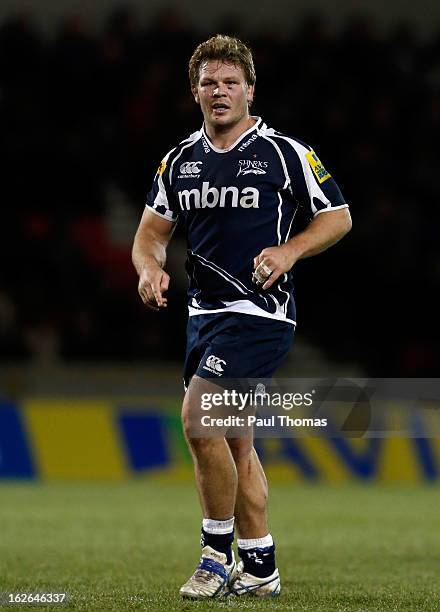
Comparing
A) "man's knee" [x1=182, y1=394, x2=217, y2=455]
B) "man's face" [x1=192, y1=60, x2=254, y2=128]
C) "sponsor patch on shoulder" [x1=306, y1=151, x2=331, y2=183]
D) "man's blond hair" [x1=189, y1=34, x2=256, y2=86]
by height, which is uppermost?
"man's blond hair" [x1=189, y1=34, x2=256, y2=86]

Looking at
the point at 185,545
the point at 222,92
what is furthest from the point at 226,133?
the point at 185,545

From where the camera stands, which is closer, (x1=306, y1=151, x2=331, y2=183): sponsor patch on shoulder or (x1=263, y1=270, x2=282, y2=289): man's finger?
(x1=263, y1=270, x2=282, y2=289): man's finger

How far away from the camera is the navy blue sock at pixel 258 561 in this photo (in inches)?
171

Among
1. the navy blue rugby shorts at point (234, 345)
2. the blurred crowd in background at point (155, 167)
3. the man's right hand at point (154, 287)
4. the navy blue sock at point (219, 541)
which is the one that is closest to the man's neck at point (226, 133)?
the man's right hand at point (154, 287)

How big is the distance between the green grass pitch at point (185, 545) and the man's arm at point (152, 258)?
41.3 inches

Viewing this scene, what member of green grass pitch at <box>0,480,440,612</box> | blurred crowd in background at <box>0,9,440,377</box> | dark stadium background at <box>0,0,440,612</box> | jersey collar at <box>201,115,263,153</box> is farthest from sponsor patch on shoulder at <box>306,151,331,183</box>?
blurred crowd in background at <box>0,9,440,377</box>

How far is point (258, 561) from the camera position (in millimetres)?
4344

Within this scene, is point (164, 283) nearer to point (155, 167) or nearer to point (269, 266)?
point (269, 266)

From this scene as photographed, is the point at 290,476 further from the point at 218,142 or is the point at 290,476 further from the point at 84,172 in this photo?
the point at 218,142

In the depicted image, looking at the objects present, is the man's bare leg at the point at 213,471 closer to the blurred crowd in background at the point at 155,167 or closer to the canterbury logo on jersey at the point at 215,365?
the canterbury logo on jersey at the point at 215,365

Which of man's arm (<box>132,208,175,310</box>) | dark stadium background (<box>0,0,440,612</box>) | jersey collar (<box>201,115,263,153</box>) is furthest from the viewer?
dark stadium background (<box>0,0,440,612</box>)

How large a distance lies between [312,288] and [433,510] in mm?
5363

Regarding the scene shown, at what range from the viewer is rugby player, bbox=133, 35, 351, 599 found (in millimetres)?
4227

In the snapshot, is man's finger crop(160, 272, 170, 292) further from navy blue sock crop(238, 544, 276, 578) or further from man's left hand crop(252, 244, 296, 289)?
navy blue sock crop(238, 544, 276, 578)
